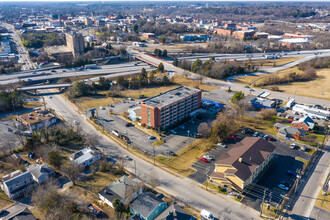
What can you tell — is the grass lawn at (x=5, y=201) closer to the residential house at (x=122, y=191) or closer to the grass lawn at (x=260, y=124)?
the residential house at (x=122, y=191)

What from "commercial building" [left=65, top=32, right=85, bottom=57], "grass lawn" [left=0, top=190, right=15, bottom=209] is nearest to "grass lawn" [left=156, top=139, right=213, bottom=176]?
"grass lawn" [left=0, top=190, right=15, bottom=209]

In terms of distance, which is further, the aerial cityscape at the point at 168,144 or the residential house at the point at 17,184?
the residential house at the point at 17,184

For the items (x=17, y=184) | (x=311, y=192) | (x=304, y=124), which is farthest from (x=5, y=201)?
(x=304, y=124)

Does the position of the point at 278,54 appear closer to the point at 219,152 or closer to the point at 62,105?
the point at 219,152

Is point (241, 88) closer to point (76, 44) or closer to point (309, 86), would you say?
point (309, 86)

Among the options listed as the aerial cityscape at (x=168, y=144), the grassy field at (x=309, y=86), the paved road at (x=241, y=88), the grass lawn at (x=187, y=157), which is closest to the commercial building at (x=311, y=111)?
the aerial cityscape at (x=168, y=144)

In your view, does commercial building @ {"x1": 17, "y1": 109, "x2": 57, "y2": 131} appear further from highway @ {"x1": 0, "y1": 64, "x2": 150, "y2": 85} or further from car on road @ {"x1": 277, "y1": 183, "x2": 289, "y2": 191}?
car on road @ {"x1": 277, "y1": 183, "x2": 289, "y2": 191}

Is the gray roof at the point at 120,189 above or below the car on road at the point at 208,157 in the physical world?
above
